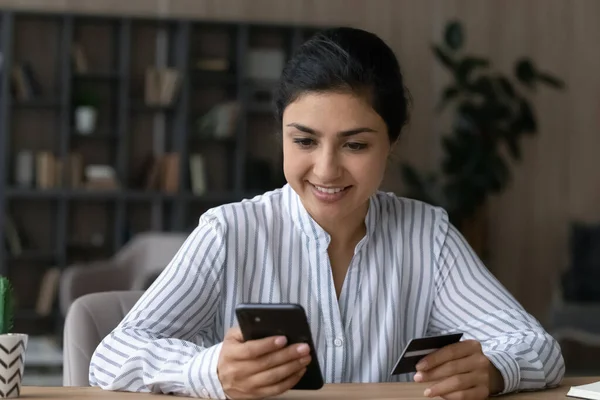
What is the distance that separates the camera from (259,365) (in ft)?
4.89

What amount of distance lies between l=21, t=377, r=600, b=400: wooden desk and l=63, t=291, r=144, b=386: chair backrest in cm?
27

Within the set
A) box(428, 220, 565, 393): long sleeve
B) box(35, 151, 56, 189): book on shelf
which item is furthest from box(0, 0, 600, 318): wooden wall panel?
box(428, 220, 565, 393): long sleeve

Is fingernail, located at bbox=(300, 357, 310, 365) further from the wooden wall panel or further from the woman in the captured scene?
the wooden wall panel

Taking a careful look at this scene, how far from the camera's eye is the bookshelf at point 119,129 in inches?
270

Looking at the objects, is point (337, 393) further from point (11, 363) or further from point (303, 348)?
point (11, 363)

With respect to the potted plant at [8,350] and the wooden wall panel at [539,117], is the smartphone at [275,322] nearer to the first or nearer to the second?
the potted plant at [8,350]

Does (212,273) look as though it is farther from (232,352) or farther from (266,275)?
(232,352)

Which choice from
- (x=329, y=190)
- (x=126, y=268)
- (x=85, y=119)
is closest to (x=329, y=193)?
(x=329, y=190)

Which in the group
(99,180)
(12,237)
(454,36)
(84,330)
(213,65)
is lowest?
(12,237)

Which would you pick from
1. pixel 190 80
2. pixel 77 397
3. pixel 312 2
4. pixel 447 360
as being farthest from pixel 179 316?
pixel 312 2

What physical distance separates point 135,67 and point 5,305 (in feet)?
18.9

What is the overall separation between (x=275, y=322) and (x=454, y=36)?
594 centimetres

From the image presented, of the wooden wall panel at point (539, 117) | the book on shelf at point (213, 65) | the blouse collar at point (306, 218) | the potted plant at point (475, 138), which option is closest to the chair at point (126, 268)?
the book on shelf at point (213, 65)

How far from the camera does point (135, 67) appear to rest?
7180 mm
